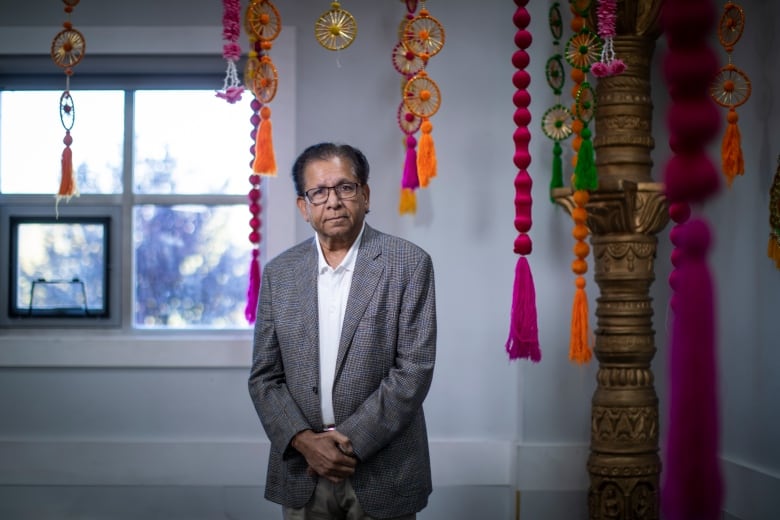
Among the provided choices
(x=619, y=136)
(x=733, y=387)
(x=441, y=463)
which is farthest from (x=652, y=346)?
(x=441, y=463)

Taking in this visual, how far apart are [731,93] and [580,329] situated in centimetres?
87

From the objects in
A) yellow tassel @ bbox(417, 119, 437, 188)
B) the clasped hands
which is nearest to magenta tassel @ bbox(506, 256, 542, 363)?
yellow tassel @ bbox(417, 119, 437, 188)

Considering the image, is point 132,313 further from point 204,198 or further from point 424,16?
point 424,16

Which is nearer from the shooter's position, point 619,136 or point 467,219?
point 619,136

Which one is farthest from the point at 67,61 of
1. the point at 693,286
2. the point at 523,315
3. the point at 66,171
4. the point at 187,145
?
the point at 693,286

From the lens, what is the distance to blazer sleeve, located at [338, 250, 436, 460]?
6.00ft

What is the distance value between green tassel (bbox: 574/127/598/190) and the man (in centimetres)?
72

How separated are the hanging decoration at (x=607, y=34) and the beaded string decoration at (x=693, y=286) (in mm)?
1516

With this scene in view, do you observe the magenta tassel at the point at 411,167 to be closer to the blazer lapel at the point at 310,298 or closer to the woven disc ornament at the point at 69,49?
the blazer lapel at the point at 310,298

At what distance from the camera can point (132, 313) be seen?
123 inches

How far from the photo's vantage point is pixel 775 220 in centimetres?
243

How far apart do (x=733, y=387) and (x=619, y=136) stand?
104 centimetres

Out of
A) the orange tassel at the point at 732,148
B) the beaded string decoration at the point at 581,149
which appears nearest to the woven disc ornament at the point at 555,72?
the beaded string decoration at the point at 581,149

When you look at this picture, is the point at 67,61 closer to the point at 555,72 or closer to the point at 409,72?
the point at 409,72
